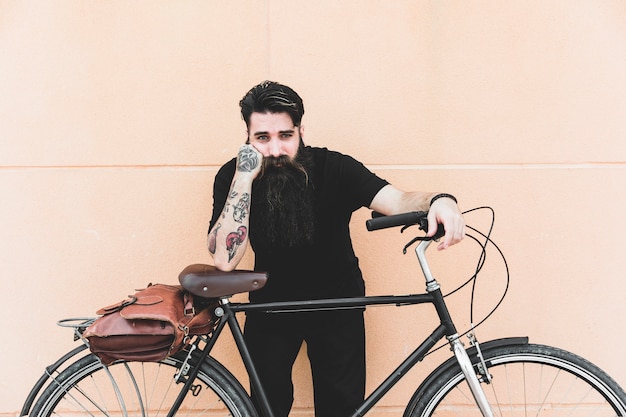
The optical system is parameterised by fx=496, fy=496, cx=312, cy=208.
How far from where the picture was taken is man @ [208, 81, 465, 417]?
2096 millimetres

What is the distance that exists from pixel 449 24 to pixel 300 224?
1521 millimetres

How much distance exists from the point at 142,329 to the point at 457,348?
118 cm

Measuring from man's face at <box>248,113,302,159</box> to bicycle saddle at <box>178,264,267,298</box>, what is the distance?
533 millimetres

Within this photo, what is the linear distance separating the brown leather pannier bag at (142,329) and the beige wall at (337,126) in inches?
37.7

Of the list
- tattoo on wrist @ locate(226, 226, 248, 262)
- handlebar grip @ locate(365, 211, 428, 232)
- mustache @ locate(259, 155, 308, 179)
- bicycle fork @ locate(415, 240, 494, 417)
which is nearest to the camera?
handlebar grip @ locate(365, 211, 428, 232)

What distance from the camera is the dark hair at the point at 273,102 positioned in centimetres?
209

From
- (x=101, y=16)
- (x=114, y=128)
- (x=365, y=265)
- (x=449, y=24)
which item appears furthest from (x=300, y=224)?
(x=101, y=16)

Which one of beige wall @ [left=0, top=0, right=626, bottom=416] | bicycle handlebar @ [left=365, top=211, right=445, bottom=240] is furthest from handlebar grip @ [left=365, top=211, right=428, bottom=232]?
beige wall @ [left=0, top=0, right=626, bottom=416]

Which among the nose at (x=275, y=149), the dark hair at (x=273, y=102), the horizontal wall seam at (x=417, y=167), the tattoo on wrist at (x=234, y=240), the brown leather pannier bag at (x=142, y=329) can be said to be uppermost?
the dark hair at (x=273, y=102)

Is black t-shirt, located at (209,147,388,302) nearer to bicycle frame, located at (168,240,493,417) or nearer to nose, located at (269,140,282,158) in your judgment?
nose, located at (269,140,282,158)

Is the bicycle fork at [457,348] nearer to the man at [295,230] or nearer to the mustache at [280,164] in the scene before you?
the man at [295,230]

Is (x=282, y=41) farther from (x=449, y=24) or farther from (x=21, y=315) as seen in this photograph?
(x=21, y=315)

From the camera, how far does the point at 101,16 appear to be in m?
2.78

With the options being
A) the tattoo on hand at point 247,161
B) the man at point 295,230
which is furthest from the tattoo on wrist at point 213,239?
the tattoo on hand at point 247,161
